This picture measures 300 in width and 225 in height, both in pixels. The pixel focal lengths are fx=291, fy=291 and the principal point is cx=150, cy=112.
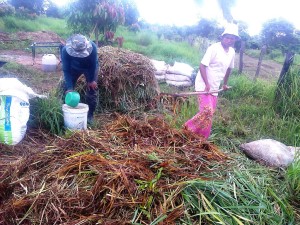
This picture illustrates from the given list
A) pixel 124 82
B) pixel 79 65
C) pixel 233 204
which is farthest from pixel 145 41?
pixel 233 204

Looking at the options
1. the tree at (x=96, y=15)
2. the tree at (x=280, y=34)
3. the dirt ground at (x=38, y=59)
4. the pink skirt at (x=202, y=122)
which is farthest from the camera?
the tree at (x=280, y=34)

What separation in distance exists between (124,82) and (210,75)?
4.94 feet

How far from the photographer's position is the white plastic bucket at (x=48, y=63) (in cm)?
673

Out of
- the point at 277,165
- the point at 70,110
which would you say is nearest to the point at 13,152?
the point at 70,110

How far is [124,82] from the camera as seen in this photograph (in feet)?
15.3

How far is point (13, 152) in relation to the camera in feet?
9.87

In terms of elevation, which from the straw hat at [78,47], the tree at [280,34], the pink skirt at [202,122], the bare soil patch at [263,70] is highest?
the tree at [280,34]

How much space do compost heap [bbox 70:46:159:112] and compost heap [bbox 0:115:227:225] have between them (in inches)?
65.2

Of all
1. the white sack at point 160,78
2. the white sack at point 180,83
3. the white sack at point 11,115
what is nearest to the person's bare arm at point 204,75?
the white sack at point 11,115

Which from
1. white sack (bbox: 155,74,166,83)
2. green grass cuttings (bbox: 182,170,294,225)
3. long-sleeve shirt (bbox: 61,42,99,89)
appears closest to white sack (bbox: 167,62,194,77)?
white sack (bbox: 155,74,166,83)

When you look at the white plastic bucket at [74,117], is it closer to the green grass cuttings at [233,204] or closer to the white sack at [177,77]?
the green grass cuttings at [233,204]

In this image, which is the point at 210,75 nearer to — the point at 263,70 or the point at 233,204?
the point at 233,204

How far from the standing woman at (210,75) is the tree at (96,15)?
457 cm

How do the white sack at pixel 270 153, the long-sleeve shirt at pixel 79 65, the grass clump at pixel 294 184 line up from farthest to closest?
the long-sleeve shirt at pixel 79 65
the white sack at pixel 270 153
the grass clump at pixel 294 184
